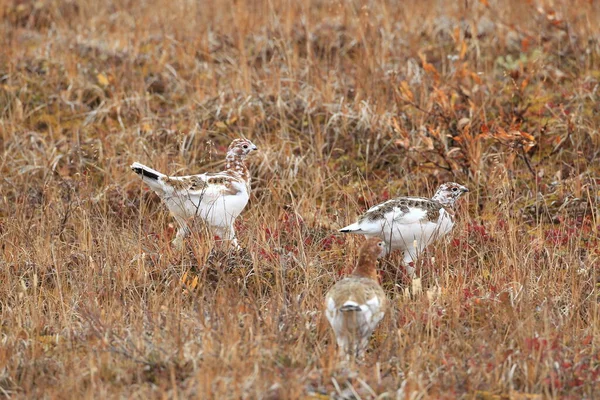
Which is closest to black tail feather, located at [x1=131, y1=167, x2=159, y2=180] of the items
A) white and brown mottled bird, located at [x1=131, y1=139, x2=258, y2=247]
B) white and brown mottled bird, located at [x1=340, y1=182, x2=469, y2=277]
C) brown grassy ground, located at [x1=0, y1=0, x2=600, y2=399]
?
white and brown mottled bird, located at [x1=131, y1=139, x2=258, y2=247]

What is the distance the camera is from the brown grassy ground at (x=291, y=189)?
14.7 feet

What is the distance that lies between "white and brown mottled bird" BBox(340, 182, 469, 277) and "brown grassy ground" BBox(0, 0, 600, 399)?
0.17 m

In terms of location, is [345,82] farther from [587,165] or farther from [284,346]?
[284,346]

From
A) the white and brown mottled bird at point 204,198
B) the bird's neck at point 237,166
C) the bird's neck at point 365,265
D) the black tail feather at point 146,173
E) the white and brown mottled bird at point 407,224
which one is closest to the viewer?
the bird's neck at point 365,265

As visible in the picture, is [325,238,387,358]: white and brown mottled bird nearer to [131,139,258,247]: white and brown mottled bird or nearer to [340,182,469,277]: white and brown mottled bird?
[340,182,469,277]: white and brown mottled bird

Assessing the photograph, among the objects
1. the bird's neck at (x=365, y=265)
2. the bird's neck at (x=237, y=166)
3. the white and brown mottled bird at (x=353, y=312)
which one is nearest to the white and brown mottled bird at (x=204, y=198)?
the bird's neck at (x=237, y=166)

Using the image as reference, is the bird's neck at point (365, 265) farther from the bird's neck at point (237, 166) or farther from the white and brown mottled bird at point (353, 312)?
the bird's neck at point (237, 166)

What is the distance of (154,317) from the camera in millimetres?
5008

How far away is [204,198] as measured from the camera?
6.02 meters

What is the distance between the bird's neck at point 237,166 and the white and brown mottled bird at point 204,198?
0.67 feet

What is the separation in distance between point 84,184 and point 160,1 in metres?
3.50

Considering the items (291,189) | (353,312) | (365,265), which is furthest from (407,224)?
(291,189)

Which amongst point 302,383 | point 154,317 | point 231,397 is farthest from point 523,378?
point 154,317

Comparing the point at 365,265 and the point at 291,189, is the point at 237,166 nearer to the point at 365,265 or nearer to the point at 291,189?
the point at 291,189
